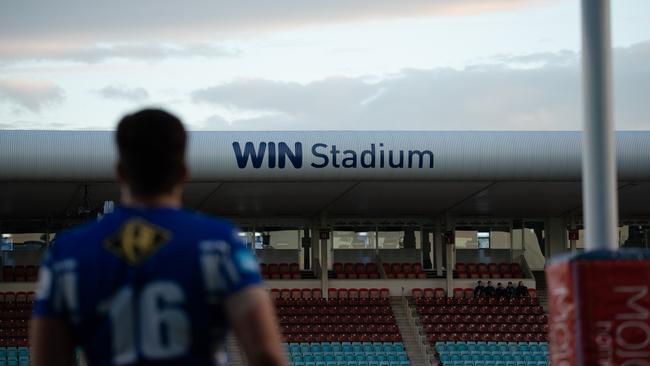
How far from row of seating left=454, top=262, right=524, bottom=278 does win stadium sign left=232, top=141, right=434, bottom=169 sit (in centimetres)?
860

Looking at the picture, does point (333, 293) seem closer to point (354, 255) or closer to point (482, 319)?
point (354, 255)

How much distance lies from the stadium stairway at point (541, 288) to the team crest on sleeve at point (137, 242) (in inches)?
1556

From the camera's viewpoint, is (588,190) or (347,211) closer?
(588,190)

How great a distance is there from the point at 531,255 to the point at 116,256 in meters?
42.7

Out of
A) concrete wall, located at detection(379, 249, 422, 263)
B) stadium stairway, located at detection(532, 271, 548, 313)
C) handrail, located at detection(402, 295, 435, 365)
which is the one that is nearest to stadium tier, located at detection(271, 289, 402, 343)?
handrail, located at detection(402, 295, 435, 365)

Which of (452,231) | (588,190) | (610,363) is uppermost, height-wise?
(452,231)

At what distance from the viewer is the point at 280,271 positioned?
4312cm

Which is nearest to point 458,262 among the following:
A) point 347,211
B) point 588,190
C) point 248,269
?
point 347,211

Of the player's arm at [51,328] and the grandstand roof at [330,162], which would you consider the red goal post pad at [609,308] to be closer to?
the player's arm at [51,328]

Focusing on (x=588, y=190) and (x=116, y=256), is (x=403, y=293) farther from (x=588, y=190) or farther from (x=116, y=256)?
(x=116, y=256)

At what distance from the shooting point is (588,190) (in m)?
7.05

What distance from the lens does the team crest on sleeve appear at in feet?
11.6

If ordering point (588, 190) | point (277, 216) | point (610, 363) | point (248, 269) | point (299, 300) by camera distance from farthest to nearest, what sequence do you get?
point (277, 216), point (299, 300), point (588, 190), point (610, 363), point (248, 269)

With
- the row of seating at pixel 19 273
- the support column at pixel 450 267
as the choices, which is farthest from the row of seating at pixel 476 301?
the row of seating at pixel 19 273
